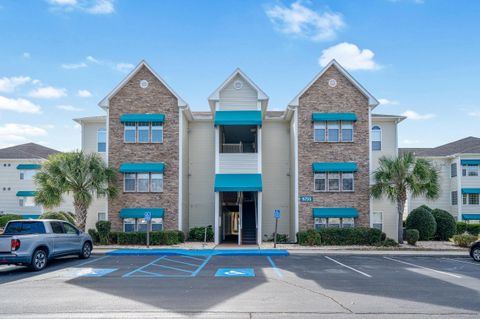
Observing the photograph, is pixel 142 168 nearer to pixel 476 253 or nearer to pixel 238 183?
pixel 238 183

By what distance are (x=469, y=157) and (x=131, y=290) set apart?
33.6m

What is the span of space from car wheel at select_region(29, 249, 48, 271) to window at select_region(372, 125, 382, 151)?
72.5 ft

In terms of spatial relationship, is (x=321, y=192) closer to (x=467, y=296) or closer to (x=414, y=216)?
(x=414, y=216)

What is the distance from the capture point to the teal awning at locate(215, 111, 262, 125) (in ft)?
88.2

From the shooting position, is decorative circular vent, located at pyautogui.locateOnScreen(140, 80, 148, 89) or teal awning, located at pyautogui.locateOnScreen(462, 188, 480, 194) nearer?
decorative circular vent, located at pyautogui.locateOnScreen(140, 80, 148, 89)

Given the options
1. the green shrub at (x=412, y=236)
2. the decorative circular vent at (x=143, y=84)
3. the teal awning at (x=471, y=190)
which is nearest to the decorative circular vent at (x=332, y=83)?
the green shrub at (x=412, y=236)

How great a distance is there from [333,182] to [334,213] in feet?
6.53

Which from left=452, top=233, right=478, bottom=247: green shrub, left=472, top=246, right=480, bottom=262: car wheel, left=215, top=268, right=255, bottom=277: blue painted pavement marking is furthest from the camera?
left=452, top=233, right=478, bottom=247: green shrub

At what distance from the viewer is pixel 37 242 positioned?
1617cm

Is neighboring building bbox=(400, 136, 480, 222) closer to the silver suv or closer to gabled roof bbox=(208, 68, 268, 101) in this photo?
gabled roof bbox=(208, 68, 268, 101)

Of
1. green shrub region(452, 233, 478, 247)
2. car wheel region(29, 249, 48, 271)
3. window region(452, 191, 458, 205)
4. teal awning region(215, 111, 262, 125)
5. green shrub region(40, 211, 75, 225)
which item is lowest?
green shrub region(452, 233, 478, 247)

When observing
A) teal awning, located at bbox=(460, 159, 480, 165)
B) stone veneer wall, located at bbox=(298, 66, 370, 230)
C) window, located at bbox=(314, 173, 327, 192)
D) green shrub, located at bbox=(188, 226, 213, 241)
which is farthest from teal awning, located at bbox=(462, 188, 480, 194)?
green shrub, located at bbox=(188, 226, 213, 241)

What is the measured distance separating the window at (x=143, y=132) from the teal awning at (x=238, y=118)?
448 centimetres

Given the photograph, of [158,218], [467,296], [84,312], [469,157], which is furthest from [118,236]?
[469,157]
